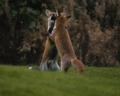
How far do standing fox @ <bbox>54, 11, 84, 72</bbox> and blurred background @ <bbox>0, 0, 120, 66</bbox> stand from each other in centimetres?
956

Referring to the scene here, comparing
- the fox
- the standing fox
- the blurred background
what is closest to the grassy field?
the standing fox

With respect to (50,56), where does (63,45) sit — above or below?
above

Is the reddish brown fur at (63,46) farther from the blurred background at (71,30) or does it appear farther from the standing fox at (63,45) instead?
the blurred background at (71,30)

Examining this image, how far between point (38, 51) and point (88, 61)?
3207mm

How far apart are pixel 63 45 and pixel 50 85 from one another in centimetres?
388

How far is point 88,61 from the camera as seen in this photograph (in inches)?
1199

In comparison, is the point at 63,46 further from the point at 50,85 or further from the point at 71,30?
the point at 71,30

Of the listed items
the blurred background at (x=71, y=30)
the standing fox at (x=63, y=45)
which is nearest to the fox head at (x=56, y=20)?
the standing fox at (x=63, y=45)

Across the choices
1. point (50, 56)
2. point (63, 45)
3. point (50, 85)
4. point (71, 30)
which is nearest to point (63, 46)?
point (63, 45)

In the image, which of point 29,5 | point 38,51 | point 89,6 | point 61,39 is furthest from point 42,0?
point 61,39

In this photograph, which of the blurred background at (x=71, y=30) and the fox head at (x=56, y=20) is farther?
the blurred background at (x=71, y=30)

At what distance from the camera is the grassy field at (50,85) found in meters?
12.5

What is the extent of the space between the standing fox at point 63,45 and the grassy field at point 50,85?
893mm

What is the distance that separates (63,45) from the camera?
17.3 m
